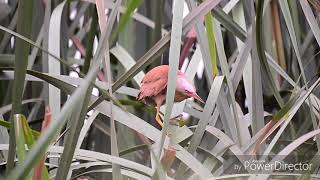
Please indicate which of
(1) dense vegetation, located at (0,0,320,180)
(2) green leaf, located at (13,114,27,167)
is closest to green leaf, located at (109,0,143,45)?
(1) dense vegetation, located at (0,0,320,180)

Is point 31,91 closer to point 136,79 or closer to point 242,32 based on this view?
point 136,79

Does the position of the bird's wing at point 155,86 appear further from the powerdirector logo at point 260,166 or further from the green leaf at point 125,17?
the green leaf at point 125,17

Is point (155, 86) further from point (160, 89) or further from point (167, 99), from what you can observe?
point (167, 99)

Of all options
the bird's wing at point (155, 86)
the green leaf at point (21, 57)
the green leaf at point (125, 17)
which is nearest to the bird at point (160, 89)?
the bird's wing at point (155, 86)

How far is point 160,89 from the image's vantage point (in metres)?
0.75

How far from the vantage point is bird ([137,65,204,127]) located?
29.3 inches

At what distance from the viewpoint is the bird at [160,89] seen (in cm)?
74

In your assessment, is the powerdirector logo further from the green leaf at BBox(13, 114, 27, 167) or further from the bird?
the green leaf at BBox(13, 114, 27, 167)

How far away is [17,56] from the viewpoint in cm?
60

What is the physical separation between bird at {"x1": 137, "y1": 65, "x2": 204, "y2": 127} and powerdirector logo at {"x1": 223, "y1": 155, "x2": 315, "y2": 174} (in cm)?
10

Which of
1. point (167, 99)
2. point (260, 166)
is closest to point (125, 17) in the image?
point (167, 99)

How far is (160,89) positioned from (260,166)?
0.54 feet

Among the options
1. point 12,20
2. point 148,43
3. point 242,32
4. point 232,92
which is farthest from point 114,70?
point 232,92

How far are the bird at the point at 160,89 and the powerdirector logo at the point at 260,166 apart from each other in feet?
0.32
